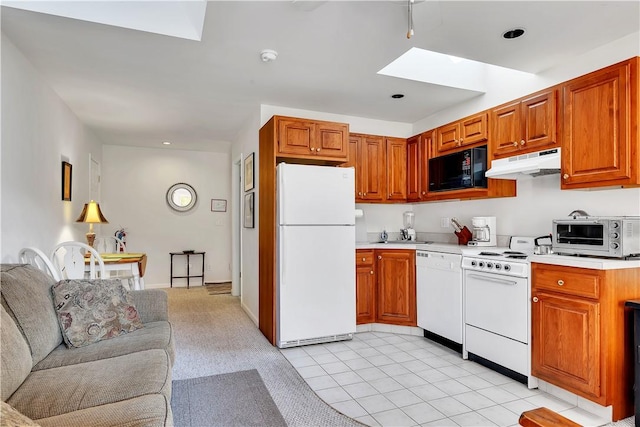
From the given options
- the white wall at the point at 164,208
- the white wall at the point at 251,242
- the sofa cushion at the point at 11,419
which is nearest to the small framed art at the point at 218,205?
the white wall at the point at 164,208

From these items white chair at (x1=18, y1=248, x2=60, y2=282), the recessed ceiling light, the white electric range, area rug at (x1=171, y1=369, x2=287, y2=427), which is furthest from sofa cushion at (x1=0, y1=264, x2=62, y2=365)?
the recessed ceiling light

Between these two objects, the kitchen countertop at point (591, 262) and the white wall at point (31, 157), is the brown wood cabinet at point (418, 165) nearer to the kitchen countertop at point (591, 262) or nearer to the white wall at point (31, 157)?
the kitchen countertop at point (591, 262)

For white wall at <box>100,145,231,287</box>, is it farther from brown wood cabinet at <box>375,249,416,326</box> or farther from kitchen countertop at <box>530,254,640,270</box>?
kitchen countertop at <box>530,254,640,270</box>

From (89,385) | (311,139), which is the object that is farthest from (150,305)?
(311,139)

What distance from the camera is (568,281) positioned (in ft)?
7.77

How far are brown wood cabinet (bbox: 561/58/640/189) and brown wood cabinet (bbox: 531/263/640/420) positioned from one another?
65cm

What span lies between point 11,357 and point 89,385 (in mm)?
325

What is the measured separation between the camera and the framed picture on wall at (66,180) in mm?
3732

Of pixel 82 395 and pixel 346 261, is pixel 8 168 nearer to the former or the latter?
pixel 82 395

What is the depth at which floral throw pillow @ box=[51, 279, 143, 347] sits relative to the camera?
206 centimetres

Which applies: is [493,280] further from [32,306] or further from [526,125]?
[32,306]

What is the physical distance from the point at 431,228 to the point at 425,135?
3.60 feet

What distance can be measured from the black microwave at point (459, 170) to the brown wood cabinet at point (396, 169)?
43 centimetres

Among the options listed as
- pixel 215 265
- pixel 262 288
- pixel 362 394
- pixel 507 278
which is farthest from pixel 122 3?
pixel 215 265
